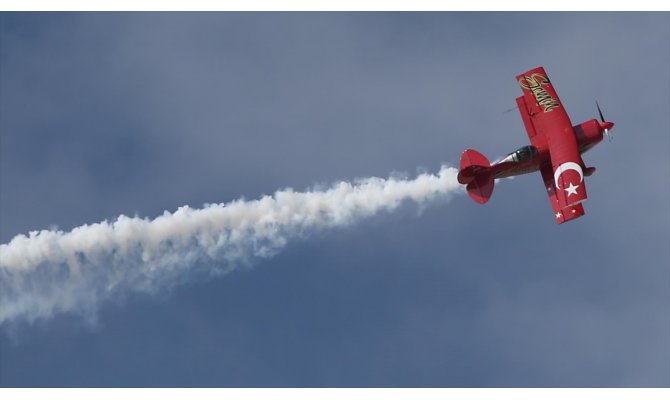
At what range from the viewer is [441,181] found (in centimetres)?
6525

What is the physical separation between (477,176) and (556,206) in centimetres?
463

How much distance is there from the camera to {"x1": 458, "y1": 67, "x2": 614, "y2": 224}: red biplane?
200ft

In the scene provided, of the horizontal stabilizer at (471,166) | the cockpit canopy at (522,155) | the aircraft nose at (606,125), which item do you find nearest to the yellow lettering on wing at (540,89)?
the aircraft nose at (606,125)

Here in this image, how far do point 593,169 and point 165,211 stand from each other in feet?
76.1

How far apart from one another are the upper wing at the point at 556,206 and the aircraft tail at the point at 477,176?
2878 millimetres

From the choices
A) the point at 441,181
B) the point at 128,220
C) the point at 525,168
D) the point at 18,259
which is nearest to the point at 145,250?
the point at 128,220

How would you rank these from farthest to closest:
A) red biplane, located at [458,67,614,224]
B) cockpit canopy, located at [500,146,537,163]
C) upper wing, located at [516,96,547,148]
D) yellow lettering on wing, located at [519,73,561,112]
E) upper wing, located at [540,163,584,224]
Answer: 1. yellow lettering on wing, located at [519,73,561,112]
2. upper wing, located at [516,96,547,148]
3. cockpit canopy, located at [500,146,537,163]
4. red biplane, located at [458,67,614,224]
5. upper wing, located at [540,163,584,224]

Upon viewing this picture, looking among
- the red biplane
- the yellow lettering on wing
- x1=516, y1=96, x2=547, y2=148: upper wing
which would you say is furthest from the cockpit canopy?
the yellow lettering on wing

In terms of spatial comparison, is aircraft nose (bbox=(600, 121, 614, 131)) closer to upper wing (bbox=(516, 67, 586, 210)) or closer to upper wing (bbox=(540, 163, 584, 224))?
upper wing (bbox=(516, 67, 586, 210))

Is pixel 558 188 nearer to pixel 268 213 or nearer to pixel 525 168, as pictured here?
pixel 525 168

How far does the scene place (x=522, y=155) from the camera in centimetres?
6284

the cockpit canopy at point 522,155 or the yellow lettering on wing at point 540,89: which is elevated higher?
the yellow lettering on wing at point 540,89

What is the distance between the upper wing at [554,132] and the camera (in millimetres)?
61125

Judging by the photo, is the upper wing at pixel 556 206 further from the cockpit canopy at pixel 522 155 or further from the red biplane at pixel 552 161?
the cockpit canopy at pixel 522 155
